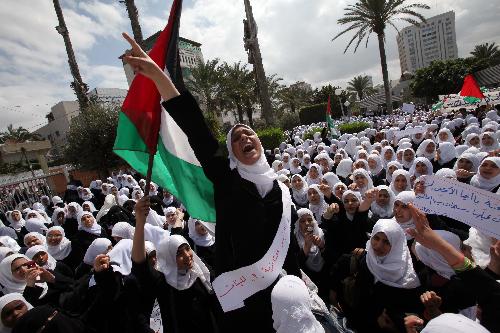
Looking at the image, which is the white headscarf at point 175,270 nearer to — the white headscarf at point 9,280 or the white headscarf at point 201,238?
the white headscarf at point 201,238

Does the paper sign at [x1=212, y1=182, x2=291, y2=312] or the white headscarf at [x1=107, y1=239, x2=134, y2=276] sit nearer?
the paper sign at [x1=212, y1=182, x2=291, y2=312]

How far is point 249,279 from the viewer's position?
168cm

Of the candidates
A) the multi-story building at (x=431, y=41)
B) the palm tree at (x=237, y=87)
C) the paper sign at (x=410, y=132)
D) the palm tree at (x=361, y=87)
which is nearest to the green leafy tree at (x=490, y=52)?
the palm tree at (x=361, y=87)

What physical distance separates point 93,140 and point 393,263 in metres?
14.4

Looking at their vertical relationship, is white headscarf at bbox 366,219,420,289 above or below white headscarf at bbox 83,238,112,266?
below

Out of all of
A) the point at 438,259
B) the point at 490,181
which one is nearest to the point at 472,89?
the point at 490,181

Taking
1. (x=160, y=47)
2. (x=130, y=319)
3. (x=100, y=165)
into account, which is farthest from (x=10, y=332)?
(x=100, y=165)

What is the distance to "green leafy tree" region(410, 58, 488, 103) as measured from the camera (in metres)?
40.8

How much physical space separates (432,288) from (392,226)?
488 mm

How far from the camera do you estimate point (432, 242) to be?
4.97 feet

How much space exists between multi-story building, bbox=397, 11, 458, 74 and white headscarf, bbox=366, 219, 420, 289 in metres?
140

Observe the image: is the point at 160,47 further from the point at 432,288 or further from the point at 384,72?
the point at 384,72

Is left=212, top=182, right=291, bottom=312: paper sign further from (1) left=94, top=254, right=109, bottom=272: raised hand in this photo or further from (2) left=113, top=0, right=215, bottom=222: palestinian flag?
(1) left=94, top=254, right=109, bottom=272: raised hand

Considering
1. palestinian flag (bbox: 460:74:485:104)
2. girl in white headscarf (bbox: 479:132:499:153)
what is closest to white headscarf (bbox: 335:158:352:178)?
girl in white headscarf (bbox: 479:132:499:153)
